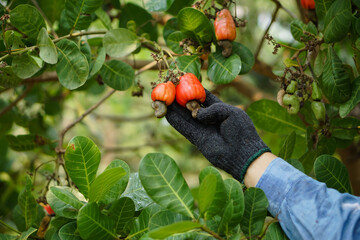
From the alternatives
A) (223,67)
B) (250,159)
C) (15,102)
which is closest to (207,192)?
(250,159)

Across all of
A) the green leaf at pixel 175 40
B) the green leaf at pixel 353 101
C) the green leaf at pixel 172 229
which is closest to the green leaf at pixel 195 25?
the green leaf at pixel 175 40

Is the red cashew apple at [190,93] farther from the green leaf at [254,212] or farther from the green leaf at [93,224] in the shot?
the green leaf at [93,224]

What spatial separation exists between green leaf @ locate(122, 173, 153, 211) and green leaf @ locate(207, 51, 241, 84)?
1.62ft

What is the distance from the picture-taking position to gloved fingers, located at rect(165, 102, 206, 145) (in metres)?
1.34

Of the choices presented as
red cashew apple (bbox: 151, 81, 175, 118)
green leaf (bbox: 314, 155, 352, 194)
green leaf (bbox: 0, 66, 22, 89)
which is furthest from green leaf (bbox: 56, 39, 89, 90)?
green leaf (bbox: 314, 155, 352, 194)

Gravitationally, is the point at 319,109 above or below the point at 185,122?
above

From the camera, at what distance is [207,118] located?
1292 millimetres

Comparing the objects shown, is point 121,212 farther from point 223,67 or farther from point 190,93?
point 223,67

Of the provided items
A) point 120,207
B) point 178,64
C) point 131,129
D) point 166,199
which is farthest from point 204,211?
point 131,129

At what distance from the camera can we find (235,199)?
1.04 metres

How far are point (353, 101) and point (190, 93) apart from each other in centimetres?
59

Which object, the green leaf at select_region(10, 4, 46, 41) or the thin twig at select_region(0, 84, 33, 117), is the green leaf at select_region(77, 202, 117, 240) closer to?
the green leaf at select_region(10, 4, 46, 41)

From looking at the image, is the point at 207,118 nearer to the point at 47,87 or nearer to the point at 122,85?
the point at 122,85

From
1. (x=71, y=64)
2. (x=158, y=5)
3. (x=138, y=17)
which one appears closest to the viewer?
(x=71, y=64)
